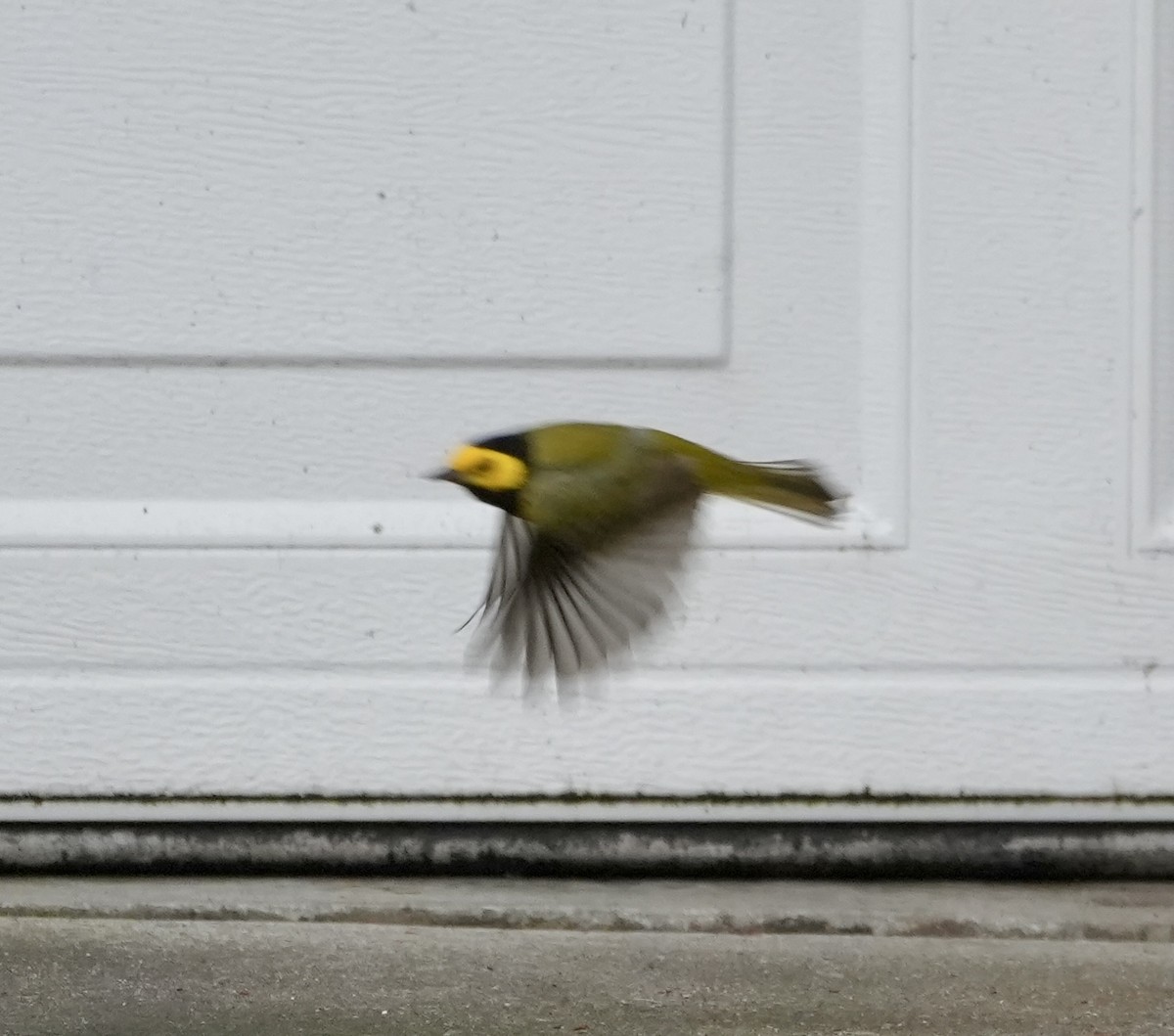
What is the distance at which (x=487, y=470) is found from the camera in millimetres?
844

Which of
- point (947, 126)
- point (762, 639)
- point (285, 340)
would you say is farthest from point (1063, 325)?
point (285, 340)

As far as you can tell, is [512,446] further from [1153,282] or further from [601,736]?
[1153,282]

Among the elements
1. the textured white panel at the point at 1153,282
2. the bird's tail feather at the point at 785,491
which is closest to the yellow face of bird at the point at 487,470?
the bird's tail feather at the point at 785,491

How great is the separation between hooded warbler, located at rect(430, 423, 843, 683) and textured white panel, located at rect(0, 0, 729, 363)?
2.06 ft

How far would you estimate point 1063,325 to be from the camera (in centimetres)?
156

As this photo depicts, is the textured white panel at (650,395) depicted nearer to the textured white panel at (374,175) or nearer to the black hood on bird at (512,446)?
the textured white panel at (374,175)

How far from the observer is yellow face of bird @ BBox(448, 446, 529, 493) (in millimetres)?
826

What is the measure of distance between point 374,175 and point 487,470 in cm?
77

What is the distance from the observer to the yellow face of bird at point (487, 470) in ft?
2.71

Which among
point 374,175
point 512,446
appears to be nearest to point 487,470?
point 512,446

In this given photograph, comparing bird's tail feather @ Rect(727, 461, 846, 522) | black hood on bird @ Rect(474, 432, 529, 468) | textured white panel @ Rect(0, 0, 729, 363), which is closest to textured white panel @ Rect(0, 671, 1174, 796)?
textured white panel @ Rect(0, 0, 729, 363)

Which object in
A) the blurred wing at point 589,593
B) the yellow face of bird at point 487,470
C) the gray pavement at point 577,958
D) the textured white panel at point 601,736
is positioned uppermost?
the yellow face of bird at point 487,470

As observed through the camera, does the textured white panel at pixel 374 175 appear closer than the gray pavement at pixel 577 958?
No

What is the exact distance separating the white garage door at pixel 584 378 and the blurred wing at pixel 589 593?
640mm
